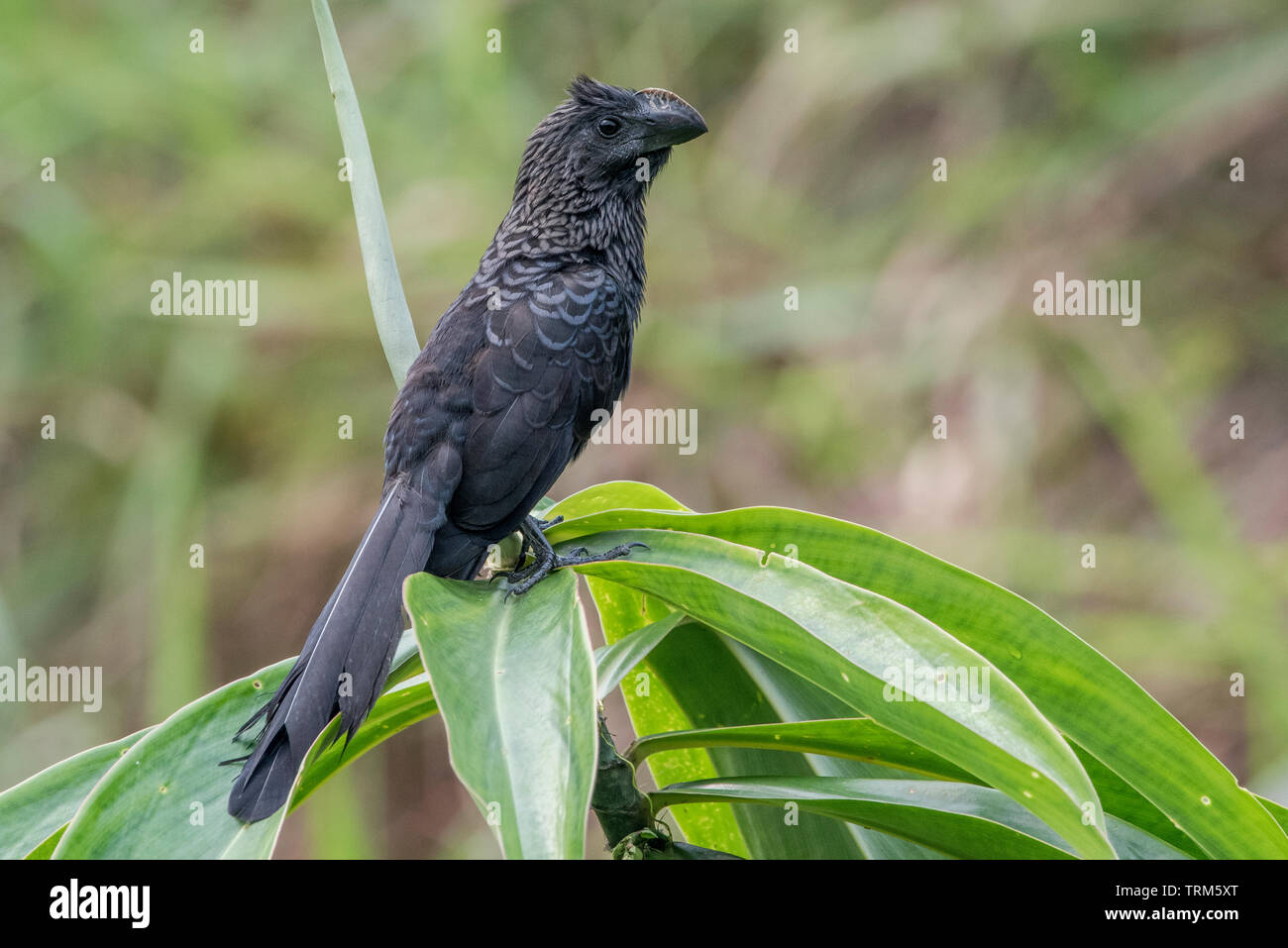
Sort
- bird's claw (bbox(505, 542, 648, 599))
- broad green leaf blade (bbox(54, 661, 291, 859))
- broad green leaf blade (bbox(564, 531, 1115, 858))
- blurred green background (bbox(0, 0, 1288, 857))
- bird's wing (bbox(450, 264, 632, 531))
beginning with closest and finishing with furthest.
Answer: broad green leaf blade (bbox(564, 531, 1115, 858)) → broad green leaf blade (bbox(54, 661, 291, 859)) → bird's claw (bbox(505, 542, 648, 599)) → bird's wing (bbox(450, 264, 632, 531)) → blurred green background (bbox(0, 0, 1288, 857))

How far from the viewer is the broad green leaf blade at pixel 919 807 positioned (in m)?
1.04

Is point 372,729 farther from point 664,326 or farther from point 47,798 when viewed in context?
point 664,326

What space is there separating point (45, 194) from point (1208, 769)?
4118 mm

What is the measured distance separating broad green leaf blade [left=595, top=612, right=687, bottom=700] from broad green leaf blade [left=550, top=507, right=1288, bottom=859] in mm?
125

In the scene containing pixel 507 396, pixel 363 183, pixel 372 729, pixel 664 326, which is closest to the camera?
pixel 372 729

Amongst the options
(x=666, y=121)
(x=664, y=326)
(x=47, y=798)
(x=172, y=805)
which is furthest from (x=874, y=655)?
(x=664, y=326)

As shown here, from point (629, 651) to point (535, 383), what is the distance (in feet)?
2.48

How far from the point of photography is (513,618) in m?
1.14

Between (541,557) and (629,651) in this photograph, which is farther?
(541,557)

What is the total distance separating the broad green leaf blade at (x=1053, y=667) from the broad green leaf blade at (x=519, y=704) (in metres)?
0.21

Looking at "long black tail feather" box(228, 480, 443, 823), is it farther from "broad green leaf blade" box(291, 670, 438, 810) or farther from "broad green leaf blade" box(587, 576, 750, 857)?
"broad green leaf blade" box(587, 576, 750, 857)

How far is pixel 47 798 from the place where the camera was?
121 centimetres

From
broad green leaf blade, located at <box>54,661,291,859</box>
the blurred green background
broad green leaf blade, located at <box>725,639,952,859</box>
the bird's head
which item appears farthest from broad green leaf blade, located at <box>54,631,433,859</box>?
the blurred green background

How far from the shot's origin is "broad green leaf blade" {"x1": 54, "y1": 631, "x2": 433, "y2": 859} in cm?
100
